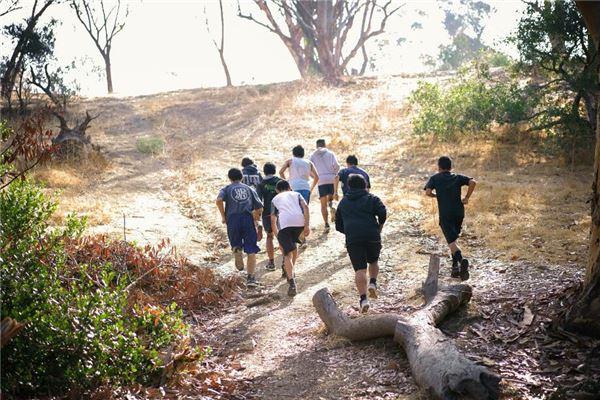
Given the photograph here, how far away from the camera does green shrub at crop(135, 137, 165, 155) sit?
70.4 feet

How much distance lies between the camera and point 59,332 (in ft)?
18.0

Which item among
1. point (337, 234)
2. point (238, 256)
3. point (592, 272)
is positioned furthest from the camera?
point (337, 234)

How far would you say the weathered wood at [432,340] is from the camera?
5.09 m

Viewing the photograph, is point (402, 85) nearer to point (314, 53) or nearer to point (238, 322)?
point (314, 53)

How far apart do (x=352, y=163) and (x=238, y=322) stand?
3.91 meters

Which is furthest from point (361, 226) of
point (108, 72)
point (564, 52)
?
point (108, 72)

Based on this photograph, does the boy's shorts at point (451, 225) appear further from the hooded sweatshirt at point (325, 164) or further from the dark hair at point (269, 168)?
the hooded sweatshirt at point (325, 164)

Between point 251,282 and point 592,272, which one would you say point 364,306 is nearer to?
point 592,272

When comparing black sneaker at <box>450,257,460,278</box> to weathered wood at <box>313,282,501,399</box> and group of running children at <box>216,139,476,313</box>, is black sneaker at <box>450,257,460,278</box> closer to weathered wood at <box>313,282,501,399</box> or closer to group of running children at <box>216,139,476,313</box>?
group of running children at <box>216,139,476,313</box>

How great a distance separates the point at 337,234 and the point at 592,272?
22.9 ft

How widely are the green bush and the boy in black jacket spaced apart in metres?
2.41

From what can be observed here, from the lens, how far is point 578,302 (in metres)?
6.27

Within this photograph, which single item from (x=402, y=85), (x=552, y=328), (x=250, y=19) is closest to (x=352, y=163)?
(x=552, y=328)

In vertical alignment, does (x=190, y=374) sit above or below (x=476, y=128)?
below
